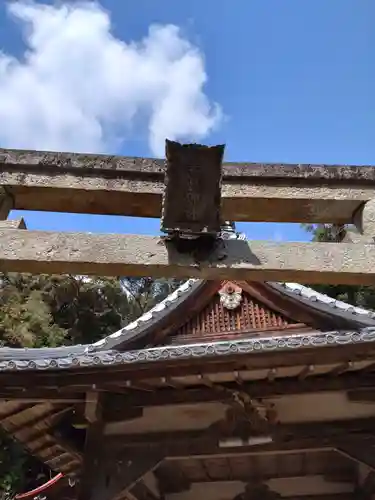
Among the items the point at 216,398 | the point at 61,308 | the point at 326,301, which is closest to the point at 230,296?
the point at 326,301

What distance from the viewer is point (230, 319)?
7.18 meters

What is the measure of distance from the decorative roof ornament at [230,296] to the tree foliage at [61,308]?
49.1 ft

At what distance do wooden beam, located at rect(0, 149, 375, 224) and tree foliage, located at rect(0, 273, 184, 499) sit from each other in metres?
17.9

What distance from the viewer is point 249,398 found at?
5754 millimetres

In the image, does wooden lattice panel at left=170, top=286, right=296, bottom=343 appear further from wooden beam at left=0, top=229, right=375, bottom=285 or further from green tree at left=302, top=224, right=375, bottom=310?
green tree at left=302, top=224, right=375, bottom=310

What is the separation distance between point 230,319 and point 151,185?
154 inches

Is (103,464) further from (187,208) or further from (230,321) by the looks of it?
(187,208)

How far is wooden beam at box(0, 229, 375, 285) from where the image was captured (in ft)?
10.6

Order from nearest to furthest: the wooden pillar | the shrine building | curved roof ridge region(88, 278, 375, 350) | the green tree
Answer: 1. the shrine building
2. the wooden pillar
3. curved roof ridge region(88, 278, 375, 350)
4. the green tree

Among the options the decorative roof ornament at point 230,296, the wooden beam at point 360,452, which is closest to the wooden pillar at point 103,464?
the wooden beam at point 360,452

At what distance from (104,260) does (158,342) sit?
3868 mm

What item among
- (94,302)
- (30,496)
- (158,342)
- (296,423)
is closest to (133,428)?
(158,342)

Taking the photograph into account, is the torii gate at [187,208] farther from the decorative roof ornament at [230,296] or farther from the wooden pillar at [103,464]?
the decorative roof ornament at [230,296]

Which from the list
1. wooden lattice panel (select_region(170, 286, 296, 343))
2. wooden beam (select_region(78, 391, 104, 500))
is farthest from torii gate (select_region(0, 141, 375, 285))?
wooden lattice panel (select_region(170, 286, 296, 343))
